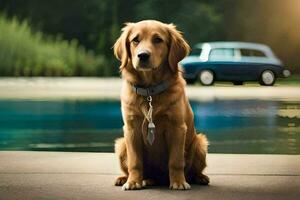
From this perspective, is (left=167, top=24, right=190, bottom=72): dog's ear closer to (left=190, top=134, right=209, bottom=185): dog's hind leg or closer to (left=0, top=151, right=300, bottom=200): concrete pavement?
(left=190, top=134, right=209, bottom=185): dog's hind leg

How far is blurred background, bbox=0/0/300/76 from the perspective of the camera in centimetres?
782

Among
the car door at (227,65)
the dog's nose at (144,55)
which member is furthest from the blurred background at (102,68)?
the dog's nose at (144,55)

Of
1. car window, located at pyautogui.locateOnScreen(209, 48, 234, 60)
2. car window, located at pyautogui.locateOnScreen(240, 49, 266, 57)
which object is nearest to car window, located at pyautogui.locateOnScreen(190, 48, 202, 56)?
car window, located at pyautogui.locateOnScreen(209, 48, 234, 60)

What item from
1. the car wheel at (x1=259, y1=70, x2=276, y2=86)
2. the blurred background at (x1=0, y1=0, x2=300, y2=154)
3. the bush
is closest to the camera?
the blurred background at (x1=0, y1=0, x2=300, y2=154)

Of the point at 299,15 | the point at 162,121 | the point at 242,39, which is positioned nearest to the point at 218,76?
the point at 242,39

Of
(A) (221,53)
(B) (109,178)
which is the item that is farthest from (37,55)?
(B) (109,178)

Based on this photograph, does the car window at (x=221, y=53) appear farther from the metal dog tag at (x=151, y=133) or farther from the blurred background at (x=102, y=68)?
the metal dog tag at (x=151, y=133)

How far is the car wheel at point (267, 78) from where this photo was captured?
22.8 ft

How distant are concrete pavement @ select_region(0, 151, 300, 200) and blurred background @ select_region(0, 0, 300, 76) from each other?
363 cm

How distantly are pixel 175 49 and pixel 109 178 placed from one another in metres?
0.78

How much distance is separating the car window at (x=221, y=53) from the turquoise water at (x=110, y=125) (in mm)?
621

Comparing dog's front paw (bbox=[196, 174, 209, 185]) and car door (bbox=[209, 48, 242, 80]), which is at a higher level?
car door (bbox=[209, 48, 242, 80])

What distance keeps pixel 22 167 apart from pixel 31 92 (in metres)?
5.35

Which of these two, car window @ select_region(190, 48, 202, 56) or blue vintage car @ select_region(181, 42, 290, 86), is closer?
blue vintage car @ select_region(181, 42, 290, 86)
